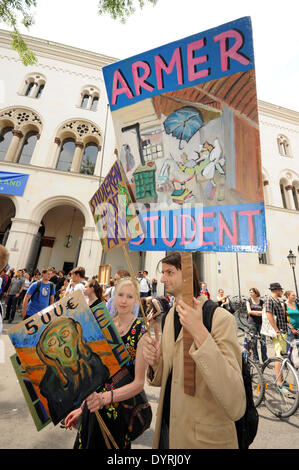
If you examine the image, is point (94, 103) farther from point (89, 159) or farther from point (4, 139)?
point (4, 139)

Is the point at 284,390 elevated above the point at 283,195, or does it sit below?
below

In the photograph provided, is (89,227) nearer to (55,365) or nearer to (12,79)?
(55,365)

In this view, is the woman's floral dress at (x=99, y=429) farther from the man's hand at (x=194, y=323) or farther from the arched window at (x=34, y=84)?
the arched window at (x=34, y=84)

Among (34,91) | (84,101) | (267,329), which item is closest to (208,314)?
(267,329)

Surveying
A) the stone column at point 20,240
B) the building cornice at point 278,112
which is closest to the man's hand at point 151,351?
the stone column at point 20,240

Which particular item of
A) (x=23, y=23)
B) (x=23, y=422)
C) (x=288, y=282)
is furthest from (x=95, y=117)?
(x=288, y=282)

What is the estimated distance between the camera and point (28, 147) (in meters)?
Result: 14.0

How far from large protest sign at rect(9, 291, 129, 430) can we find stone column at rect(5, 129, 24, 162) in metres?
15.3

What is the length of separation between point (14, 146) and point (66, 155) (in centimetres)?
324

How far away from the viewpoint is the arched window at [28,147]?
1371cm

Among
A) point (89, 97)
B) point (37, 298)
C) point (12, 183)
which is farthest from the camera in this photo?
point (89, 97)

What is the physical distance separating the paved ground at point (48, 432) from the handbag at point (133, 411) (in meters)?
1.10

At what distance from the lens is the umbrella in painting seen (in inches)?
55.4
